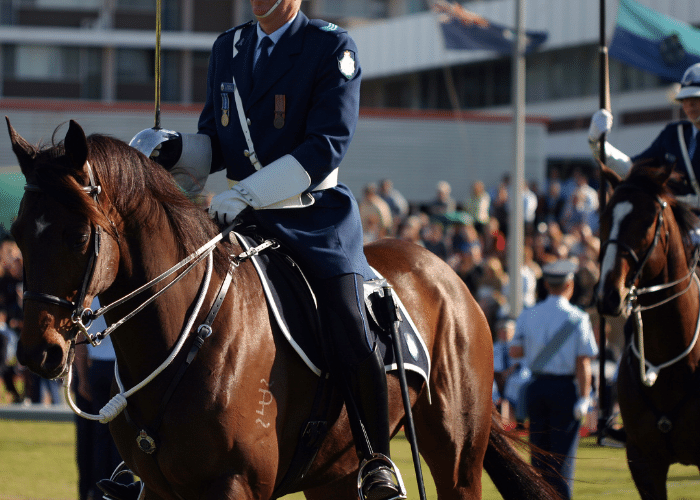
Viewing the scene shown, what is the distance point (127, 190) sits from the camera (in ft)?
11.9

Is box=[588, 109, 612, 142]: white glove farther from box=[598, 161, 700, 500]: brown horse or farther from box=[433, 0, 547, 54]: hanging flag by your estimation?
box=[433, 0, 547, 54]: hanging flag

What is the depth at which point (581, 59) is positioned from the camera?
34.6 m

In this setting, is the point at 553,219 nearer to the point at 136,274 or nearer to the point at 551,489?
the point at 551,489

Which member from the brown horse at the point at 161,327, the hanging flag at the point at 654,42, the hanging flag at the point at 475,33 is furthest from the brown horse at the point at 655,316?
the hanging flag at the point at 475,33

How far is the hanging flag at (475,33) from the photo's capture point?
17.5 metres

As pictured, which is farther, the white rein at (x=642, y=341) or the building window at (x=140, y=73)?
the building window at (x=140, y=73)

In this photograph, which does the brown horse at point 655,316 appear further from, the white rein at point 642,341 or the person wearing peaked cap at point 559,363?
the person wearing peaked cap at point 559,363

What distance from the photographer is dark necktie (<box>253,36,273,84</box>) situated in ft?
14.3

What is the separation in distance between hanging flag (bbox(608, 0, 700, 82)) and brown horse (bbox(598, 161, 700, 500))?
673 centimetres

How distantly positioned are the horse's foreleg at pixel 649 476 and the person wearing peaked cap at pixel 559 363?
180 centimetres

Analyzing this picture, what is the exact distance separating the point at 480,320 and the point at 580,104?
1200 inches

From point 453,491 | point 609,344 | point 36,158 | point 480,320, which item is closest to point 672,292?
point 480,320

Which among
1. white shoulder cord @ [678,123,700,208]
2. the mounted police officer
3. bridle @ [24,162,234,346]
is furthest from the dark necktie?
white shoulder cord @ [678,123,700,208]

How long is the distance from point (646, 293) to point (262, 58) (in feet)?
9.65
